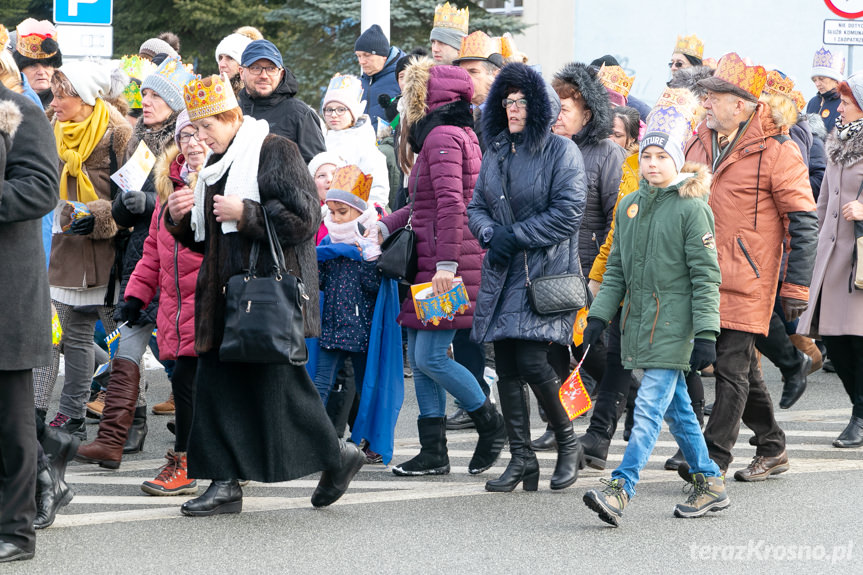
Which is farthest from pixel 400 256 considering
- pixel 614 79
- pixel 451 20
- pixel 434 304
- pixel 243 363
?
pixel 451 20

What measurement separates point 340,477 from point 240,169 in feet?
5.02

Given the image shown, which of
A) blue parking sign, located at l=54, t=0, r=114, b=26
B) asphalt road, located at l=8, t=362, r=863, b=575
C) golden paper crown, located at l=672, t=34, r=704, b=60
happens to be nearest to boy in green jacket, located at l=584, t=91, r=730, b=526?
asphalt road, located at l=8, t=362, r=863, b=575

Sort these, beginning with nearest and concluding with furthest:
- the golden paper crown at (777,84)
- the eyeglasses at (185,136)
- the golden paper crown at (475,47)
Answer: the eyeglasses at (185,136)
the golden paper crown at (777,84)
the golden paper crown at (475,47)

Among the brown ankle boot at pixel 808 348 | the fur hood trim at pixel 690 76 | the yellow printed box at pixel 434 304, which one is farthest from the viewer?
the brown ankle boot at pixel 808 348

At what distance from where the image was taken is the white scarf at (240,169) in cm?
627

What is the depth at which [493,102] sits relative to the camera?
723cm

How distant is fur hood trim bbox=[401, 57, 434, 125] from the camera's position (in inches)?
301

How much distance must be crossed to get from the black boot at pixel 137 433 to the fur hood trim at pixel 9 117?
312cm

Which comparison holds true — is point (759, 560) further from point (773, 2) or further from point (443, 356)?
point (773, 2)

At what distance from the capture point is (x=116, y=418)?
25.6 ft

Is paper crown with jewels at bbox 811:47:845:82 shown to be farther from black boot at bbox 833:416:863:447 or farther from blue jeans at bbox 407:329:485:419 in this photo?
blue jeans at bbox 407:329:485:419

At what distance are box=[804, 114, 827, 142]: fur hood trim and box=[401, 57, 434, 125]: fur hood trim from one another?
17.1ft

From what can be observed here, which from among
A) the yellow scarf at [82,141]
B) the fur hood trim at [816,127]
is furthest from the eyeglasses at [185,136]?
the fur hood trim at [816,127]

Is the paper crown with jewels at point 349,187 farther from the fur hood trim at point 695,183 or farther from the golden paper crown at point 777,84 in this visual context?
the golden paper crown at point 777,84
